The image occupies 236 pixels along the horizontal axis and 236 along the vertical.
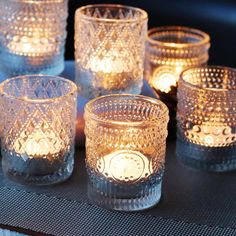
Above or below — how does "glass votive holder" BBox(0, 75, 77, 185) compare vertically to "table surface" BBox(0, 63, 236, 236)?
above

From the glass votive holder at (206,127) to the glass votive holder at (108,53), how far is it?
0.10m

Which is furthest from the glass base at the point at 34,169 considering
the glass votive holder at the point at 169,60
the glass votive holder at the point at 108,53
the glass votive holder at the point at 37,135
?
the glass votive holder at the point at 169,60

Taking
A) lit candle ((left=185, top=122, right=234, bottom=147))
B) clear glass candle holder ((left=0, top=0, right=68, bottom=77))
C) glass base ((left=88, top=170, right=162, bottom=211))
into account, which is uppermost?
clear glass candle holder ((left=0, top=0, right=68, bottom=77))

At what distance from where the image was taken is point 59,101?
0.98 m

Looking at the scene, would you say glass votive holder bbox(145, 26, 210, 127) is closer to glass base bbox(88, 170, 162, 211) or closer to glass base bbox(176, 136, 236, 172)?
glass base bbox(176, 136, 236, 172)

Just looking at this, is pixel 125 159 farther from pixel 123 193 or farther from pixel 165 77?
pixel 165 77

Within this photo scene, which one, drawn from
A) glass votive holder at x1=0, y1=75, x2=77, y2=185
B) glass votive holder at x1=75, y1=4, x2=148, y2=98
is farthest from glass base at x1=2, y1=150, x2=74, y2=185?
glass votive holder at x1=75, y1=4, x2=148, y2=98

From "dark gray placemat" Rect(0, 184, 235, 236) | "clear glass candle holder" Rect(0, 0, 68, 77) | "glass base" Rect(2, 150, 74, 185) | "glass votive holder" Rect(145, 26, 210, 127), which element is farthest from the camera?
"glass votive holder" Rect(145, 26, 210, 127)

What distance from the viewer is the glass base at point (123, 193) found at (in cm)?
95

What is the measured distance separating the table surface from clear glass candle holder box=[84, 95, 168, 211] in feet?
0.07

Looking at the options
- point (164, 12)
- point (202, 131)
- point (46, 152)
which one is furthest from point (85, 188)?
point (164, 12)

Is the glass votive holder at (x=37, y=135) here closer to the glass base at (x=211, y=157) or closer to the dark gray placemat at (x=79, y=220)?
the dark gray placemat at (x=79, y=220)


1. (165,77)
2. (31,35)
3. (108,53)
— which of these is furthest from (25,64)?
(165,77)

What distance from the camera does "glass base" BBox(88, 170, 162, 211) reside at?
95 centimetres
